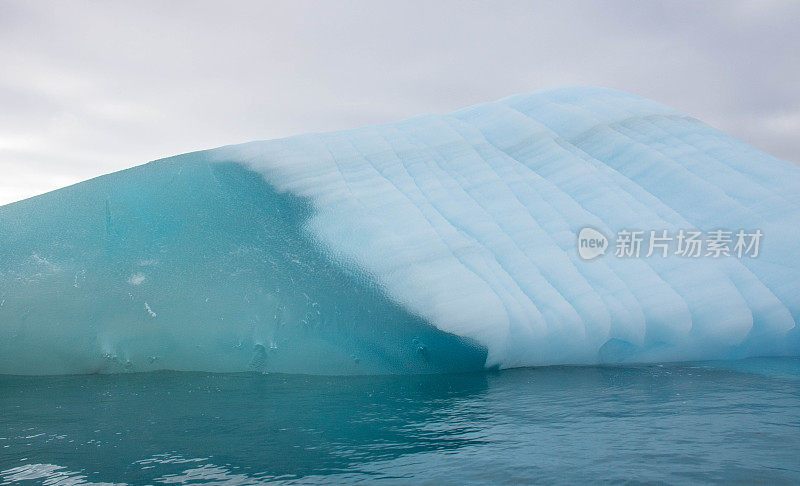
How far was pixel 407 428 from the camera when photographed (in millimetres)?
4219

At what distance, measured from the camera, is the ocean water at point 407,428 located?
134 inches

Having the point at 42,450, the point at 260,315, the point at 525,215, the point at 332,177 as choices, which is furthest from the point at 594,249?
the point at 42,450

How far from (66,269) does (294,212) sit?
8.36 ft
